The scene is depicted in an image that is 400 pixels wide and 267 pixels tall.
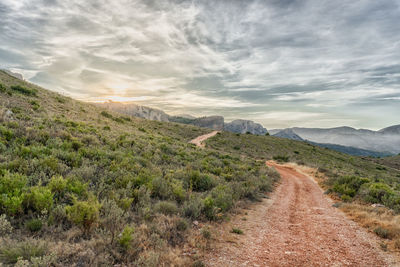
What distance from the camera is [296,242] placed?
6281mm

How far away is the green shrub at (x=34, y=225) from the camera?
14.5ft

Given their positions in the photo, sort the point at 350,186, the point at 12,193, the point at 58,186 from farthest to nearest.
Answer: the point at 350,186 → the point at 58,186 → the point at 12,193

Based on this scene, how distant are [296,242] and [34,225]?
7265mm

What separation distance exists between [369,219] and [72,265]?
34.6ft

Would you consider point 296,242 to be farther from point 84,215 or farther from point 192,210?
point 84,215

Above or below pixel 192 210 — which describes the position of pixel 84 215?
above

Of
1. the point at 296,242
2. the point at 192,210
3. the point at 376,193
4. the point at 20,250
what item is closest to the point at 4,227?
the point at 20,250

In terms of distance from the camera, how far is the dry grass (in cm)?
666

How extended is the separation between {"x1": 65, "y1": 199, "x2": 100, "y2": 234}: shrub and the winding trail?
10.1ft

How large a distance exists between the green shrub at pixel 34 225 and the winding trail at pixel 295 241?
4.05 meters

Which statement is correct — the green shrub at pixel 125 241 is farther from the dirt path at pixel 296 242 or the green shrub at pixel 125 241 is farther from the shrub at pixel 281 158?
the shrub at pixel 281 158

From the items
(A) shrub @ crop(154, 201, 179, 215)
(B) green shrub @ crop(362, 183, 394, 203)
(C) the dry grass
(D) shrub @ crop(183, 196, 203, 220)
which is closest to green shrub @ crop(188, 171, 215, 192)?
(D) shrub @ crop(183, 196, 203, 220)

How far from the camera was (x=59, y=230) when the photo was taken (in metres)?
4.57

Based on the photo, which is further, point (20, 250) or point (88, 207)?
point (88, 207)
